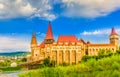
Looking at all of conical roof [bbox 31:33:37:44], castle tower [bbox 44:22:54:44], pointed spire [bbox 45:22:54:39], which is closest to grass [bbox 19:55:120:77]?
castle tower [bbox 44:22:54:44]

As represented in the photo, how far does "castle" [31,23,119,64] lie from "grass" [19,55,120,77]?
45484mm

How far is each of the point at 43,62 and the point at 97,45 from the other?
1509 centimetres

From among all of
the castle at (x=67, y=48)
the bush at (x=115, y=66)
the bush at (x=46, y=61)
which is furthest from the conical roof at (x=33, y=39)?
the bush at (x=115, y=66)

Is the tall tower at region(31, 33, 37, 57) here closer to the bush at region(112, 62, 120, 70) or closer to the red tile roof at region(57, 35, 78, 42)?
the red tile roof at region(57, 35, 78, 42)

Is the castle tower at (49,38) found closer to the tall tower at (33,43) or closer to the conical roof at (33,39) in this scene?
the tall tower at (33,43)

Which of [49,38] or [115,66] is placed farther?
[49,38]

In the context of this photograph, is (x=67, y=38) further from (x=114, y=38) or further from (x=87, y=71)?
(x=87, y=71)

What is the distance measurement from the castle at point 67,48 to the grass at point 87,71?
45484mm

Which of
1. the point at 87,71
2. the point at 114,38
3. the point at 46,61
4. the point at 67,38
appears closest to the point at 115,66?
the point at 87,71

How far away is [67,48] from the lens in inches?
3054

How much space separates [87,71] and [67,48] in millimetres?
48181

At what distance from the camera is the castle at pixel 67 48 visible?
253 ft

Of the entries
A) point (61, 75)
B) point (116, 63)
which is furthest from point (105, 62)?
point (61, 75)

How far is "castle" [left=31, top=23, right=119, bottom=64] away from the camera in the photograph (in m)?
77.2
